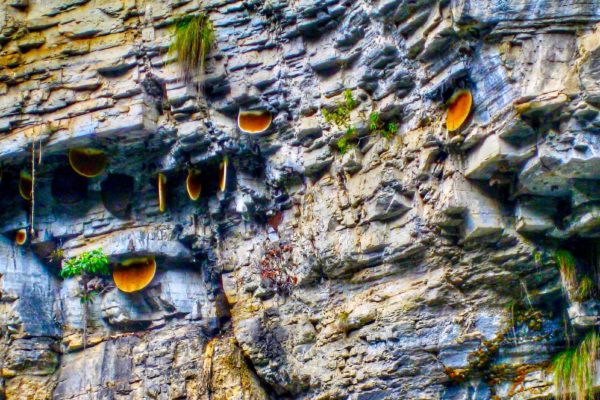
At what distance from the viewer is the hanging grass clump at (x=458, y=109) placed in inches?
270

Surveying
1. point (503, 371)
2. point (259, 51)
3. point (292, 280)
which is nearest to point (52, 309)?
point (292, 280)

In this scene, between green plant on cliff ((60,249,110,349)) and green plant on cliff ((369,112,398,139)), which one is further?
green plant on cliff ((60,249,110,349))

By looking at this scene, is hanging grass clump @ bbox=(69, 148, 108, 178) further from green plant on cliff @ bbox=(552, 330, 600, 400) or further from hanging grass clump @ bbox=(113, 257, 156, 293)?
green plant on cliff @ bbox=(552, 330, 600, 400)

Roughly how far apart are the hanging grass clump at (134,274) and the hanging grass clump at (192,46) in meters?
1.93

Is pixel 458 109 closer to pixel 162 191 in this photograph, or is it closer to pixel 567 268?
pixel 567 268

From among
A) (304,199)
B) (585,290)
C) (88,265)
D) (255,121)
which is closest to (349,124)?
(304,199)

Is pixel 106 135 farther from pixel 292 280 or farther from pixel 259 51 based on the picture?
pixel 292 280

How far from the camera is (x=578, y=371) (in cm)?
651

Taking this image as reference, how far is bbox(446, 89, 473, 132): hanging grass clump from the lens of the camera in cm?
687

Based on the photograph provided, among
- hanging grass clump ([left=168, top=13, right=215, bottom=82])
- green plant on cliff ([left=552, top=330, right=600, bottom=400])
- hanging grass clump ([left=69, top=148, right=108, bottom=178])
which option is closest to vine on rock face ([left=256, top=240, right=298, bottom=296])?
hanging grass clump ([left=168, top=13, right=215, bottom=82])

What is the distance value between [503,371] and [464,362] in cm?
31

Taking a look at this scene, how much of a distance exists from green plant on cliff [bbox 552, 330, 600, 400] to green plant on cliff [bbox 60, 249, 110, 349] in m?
4.62

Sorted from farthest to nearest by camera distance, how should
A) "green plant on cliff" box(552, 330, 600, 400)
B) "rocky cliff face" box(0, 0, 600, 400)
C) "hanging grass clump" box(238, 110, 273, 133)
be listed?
"hanging grass clump" box(238, 110, 273, 133), "rocky cliff face" box(0, 0, 600, 400), "green plant on cliff" box(552, 330, 600, 400)

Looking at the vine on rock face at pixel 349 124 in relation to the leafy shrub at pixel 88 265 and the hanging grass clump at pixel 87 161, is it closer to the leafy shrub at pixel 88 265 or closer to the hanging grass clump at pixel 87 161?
the hanging grass clump at pixel 87 161
